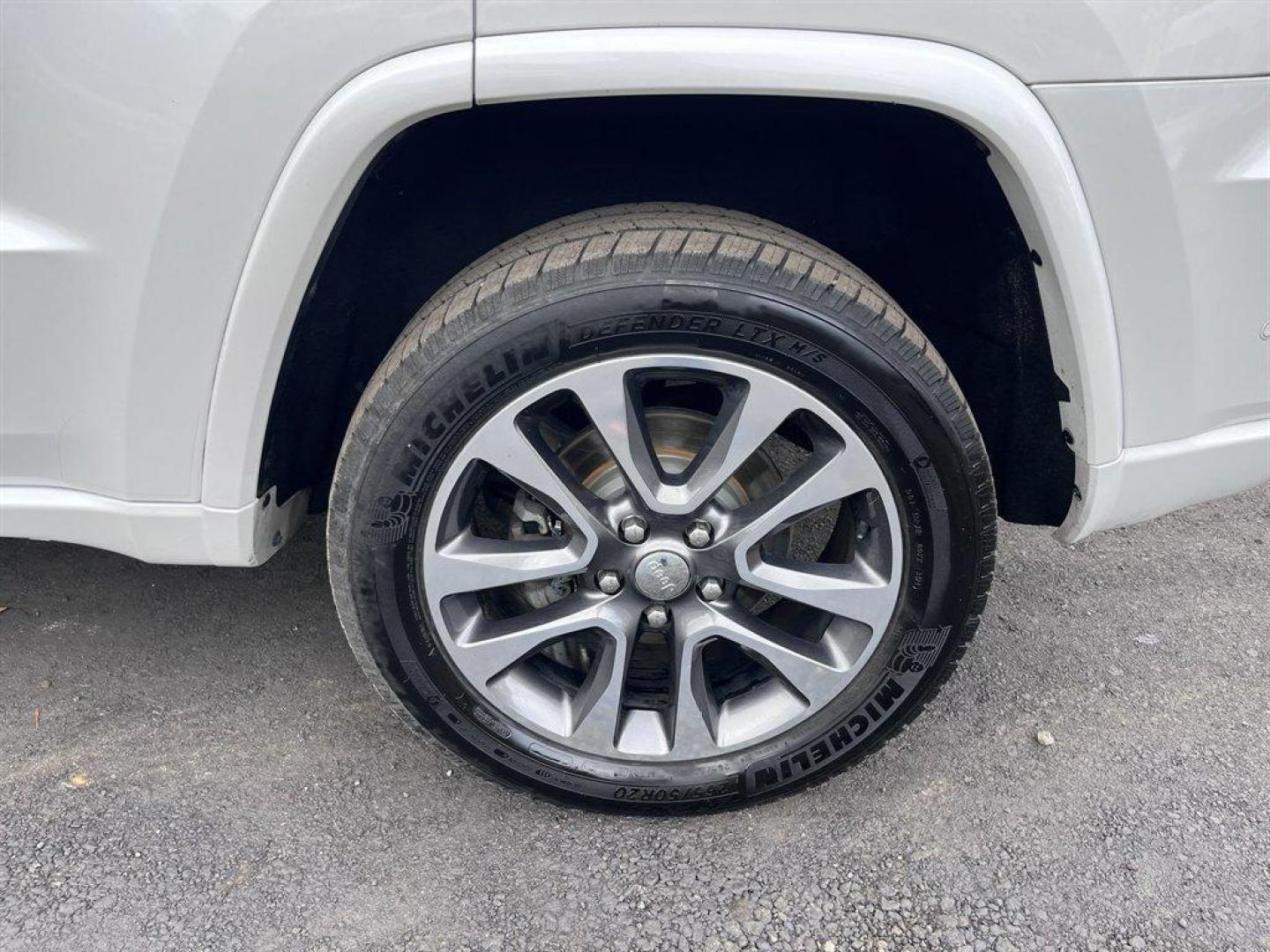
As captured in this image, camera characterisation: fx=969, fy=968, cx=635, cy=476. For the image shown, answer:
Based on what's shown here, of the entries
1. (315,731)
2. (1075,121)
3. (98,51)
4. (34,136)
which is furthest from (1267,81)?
(315,731)

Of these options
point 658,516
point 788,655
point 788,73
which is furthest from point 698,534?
point 788,73

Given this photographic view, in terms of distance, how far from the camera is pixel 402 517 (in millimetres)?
1609

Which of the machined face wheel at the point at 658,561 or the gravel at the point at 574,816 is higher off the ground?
the machined face wheel at the point at 658,561

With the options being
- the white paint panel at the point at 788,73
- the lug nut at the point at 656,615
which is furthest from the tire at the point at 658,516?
the white paint panel at the point at 788,73

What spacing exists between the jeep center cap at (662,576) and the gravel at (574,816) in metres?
0.48

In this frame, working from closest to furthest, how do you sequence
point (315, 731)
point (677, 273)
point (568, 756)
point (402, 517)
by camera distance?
point (677, 273) → point (402, 517) → point (568, 756) → point (315, 731)

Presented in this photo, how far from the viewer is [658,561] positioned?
5.41 ft

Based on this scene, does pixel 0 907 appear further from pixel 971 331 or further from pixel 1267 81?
pixel 1267 81

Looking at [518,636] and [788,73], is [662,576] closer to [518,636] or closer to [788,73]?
[518,636]

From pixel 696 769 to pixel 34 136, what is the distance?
1.46 meters

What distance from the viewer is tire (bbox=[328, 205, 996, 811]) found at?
1.50 meters

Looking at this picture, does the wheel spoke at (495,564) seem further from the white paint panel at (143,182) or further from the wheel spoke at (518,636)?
the white paint panel at (143,182)

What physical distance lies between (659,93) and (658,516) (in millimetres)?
662

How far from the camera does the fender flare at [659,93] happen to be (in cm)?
131
